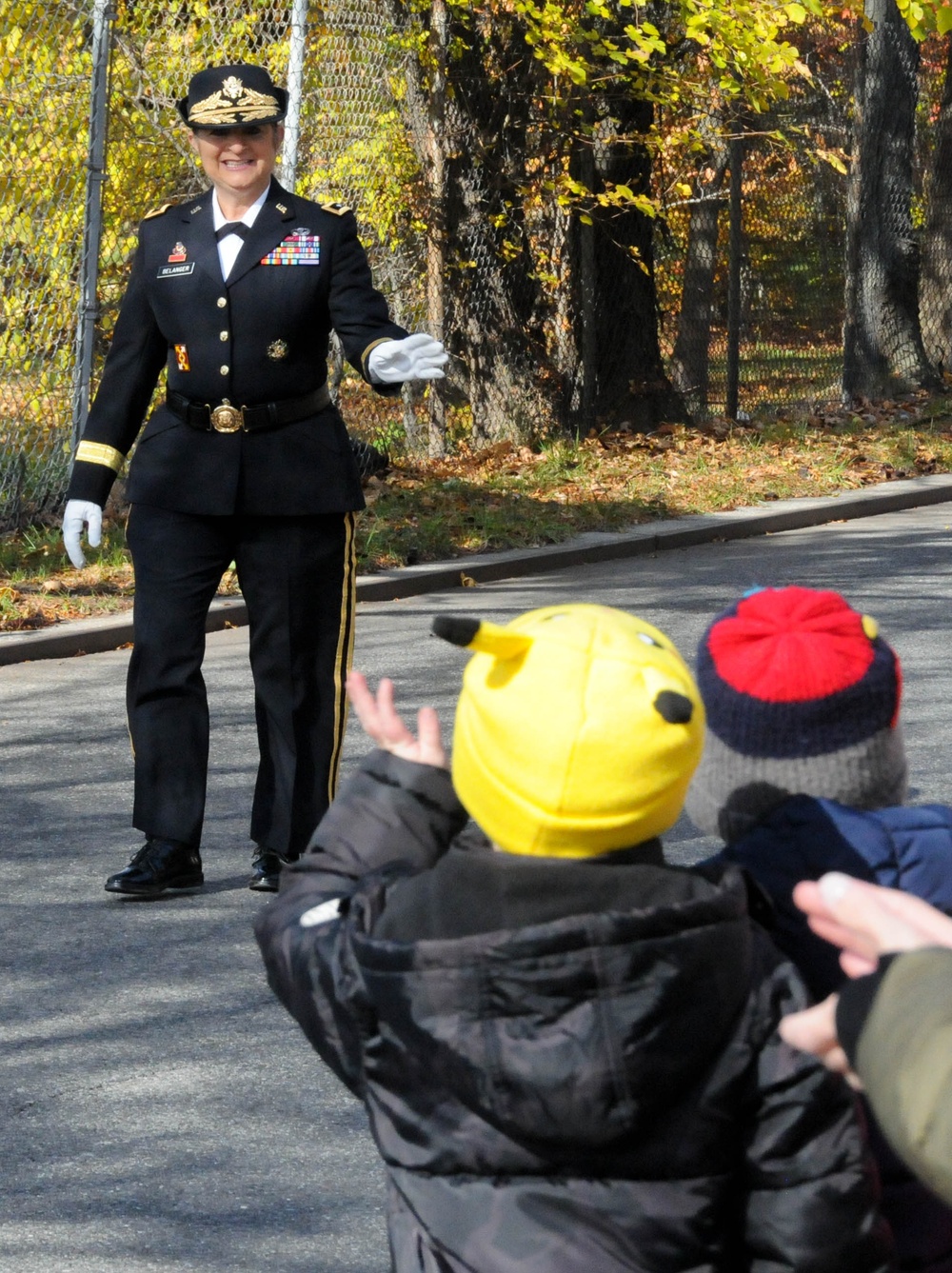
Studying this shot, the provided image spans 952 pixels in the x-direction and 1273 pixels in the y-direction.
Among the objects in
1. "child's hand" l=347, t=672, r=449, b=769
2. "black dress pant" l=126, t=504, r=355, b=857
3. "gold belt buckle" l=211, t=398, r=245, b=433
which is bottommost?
"black dress pant" l=126, t=504, r=355, b=857

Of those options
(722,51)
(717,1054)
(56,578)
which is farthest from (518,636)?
(722,51)

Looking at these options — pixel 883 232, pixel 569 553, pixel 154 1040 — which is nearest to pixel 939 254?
pixel 883 232

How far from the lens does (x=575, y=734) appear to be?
5.95 ft

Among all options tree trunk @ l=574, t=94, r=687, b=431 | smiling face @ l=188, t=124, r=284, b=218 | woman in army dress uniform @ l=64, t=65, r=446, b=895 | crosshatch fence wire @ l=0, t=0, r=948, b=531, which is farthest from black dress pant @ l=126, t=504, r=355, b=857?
tree trunk @ l=574, t=94, r=687, b=431

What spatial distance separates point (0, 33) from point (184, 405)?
626 centimetres

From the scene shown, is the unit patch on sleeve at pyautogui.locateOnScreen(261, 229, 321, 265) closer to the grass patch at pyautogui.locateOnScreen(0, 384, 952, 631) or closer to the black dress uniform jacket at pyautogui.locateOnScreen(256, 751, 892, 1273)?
the black dress uniform jacket at pyautogui.locateOnScreen(256, 751, 892, 1273)

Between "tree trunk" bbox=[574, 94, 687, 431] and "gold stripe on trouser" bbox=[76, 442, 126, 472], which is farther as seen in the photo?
"tree trunk" bbox=[574, 94, 687, 431]

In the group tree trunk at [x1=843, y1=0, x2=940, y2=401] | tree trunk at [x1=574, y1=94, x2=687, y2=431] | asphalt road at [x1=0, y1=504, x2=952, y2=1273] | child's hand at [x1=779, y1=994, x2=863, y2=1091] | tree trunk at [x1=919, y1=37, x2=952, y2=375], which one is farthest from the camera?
tree trunk at [x1=919, y1=37, x2=952, y2=375]

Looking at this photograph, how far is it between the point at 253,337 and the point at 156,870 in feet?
4.61

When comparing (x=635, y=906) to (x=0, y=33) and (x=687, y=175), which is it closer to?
(x=0, y=33)

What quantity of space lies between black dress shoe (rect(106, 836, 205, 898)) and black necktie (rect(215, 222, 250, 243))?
5.17 ft

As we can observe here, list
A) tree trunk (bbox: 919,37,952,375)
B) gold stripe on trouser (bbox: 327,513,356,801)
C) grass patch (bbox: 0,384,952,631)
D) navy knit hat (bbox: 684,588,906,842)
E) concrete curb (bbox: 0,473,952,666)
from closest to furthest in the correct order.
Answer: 1. navy knit hat (bbox: 684,588,906,842)
2. gold stripe on trouser (bbox: 327,513,356,801)
3. concrete curb (bbox: 0,473,952,666)
4. grass patch (bbox: 0,384,952,631)
5. tree trunk (bbox: 919,37,952,375)

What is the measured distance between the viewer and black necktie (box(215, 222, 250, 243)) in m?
5.11

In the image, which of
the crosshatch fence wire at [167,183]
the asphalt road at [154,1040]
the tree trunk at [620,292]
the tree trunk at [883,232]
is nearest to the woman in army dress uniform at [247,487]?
the asphalt road at [154,1040]
